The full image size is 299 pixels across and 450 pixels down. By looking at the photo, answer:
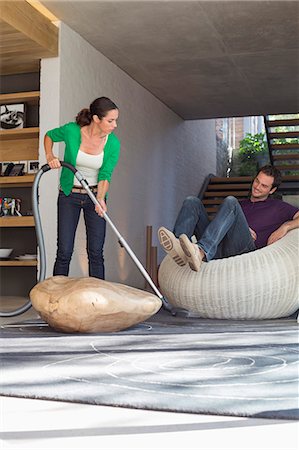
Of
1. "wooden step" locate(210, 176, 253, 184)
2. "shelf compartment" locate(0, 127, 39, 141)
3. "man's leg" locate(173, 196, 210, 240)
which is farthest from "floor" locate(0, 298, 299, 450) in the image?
"wooden step" locate(210, 176, 253, 184)

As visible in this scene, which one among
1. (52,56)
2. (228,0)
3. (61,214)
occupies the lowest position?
(61,214)

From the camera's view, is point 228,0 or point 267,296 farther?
point 228,0

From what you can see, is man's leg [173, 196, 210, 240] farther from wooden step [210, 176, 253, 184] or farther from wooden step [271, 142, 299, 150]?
wooden step [210, 176, 253, 184]

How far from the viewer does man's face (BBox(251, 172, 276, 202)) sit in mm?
3666

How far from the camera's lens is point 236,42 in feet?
18.6

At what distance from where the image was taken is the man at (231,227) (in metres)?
3.09

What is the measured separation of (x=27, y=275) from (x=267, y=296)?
2.95 m

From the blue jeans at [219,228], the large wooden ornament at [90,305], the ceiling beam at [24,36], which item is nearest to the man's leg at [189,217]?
the blue jeans at [219,228]

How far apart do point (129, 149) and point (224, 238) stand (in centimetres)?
342

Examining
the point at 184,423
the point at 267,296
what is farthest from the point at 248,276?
the point at 184,423

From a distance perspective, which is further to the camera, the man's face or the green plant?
the green plant

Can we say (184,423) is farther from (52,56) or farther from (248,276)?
(52,56)

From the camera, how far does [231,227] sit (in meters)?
3.43

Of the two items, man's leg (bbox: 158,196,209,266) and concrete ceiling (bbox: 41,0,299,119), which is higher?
concrete ceiling (bbox: 41,0,299,119)
